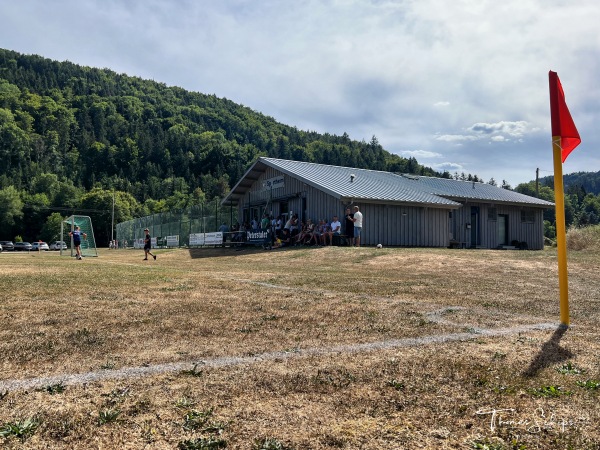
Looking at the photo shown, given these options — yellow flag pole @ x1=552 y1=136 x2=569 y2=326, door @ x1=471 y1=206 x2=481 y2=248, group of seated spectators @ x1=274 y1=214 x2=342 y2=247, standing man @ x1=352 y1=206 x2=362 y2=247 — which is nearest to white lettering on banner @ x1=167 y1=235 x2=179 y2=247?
group of seated spectators @ x1=274 y1=214 x2=342 y2=247

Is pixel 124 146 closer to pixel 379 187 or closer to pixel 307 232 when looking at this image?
pixel 379 187

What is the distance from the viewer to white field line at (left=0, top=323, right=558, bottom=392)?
10.1ft

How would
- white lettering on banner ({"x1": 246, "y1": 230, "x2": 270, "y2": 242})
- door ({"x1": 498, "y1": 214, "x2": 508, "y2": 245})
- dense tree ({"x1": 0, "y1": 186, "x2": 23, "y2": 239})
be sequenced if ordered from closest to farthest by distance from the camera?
white lettering on banner ({"x1": 246, "y1": 230, "x2": 270, "y2": 242})
door ({"x1": 498, "y1": 214, "x2": 508, "y2": 245})
dense tree ({"x1": 0, "y1": 186, "x2": 23, "y2": 239})

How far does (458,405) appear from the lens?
2.76 meters

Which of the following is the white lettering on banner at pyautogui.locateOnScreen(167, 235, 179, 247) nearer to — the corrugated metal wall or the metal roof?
the metal roof

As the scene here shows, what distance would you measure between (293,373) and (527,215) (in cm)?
3105

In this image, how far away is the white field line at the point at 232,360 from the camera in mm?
3092

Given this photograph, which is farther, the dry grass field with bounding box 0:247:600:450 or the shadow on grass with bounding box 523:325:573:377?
the shadow on grass with bounding box 523:325:573:377

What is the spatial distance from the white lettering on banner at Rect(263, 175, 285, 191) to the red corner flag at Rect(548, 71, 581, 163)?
73.3 feet

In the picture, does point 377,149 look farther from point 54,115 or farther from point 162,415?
point 162,415

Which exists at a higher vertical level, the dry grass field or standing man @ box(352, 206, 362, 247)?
standing man @ box(352, 206, 362, 247)

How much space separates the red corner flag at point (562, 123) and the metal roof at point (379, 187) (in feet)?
54.5

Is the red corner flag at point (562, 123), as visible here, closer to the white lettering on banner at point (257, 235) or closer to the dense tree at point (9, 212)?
the white lettering on banner at point (257, 235)

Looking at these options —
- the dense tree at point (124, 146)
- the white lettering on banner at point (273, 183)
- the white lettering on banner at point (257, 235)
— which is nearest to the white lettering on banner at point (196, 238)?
the white lettering on banner at point (273, 183)
